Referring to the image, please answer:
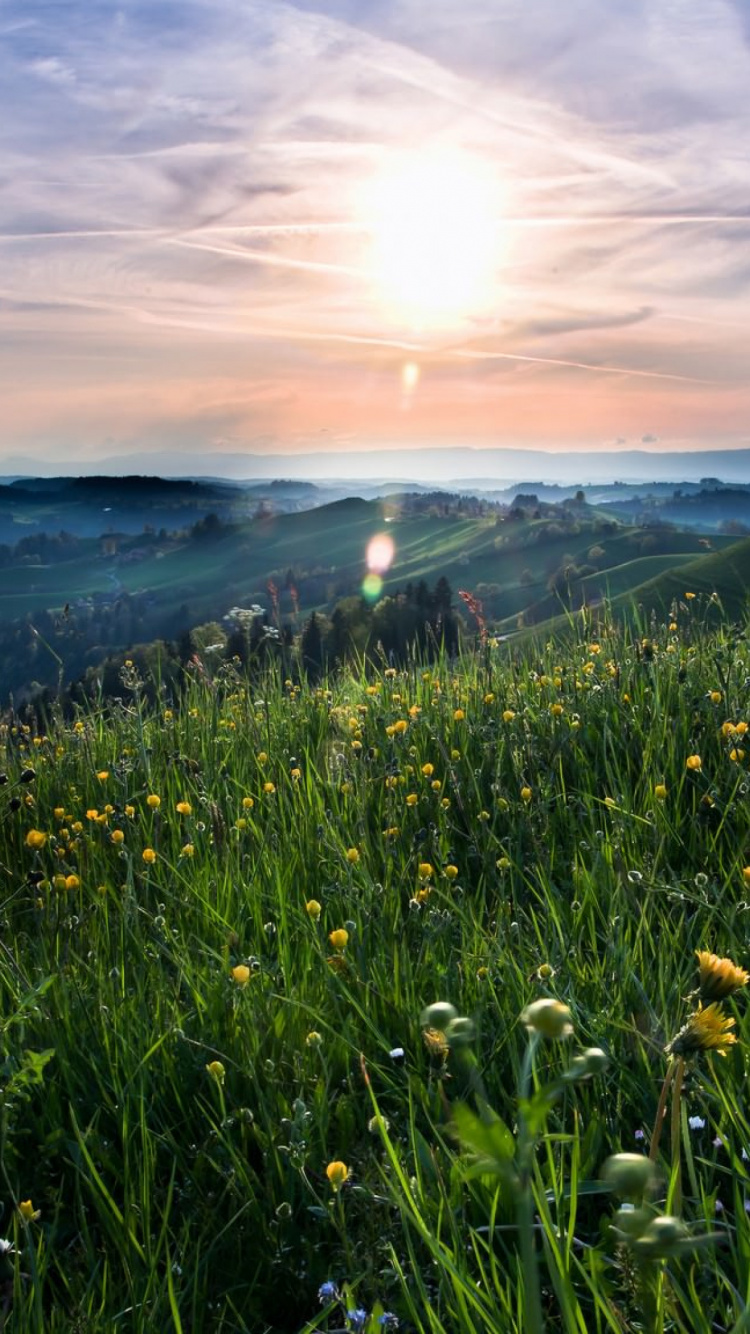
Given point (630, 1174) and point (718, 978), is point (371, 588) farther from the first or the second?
point (630, 1174)

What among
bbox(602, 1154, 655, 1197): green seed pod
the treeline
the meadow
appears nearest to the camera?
bbox(602, 1154, 655, 1197): green seed pod

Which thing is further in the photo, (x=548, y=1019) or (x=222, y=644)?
(x=222, y=644)

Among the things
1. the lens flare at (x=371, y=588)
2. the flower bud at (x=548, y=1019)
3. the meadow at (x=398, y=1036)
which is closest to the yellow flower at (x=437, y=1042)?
the meadow at (x=398, y=1036)

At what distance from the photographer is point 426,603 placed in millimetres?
61812

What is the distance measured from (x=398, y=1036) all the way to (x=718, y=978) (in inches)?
60.5

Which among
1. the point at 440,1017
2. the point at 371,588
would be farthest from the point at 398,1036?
the point at 371,588

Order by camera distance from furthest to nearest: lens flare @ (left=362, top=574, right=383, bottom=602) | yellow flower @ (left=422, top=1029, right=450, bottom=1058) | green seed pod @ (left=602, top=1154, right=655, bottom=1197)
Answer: lens flare @ (left=362, top=574, right=383, bottom=602) → yellow flower @ (left=422, top=1029, right=450, bottom=1058) → green seed pod @ (left=602, top=1154, right=655, bottom=1197)

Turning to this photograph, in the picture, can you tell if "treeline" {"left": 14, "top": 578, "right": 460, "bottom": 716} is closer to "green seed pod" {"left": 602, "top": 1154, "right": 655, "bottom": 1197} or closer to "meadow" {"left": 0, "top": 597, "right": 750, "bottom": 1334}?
"meadow" {"left": 0, "top": 597, "right": 750, "bottom": 1334}

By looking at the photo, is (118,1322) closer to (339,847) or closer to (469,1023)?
(469,1023)

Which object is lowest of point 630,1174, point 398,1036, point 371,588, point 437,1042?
point 371,588

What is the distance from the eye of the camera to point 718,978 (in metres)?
1.37

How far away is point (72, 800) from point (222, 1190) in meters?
3.08

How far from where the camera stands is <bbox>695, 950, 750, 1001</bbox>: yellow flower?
1357 millimetres

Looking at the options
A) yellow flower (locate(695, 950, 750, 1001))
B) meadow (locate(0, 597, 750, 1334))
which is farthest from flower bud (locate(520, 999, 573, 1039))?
yellow flower (locate(695, 950, 750, 1001))
